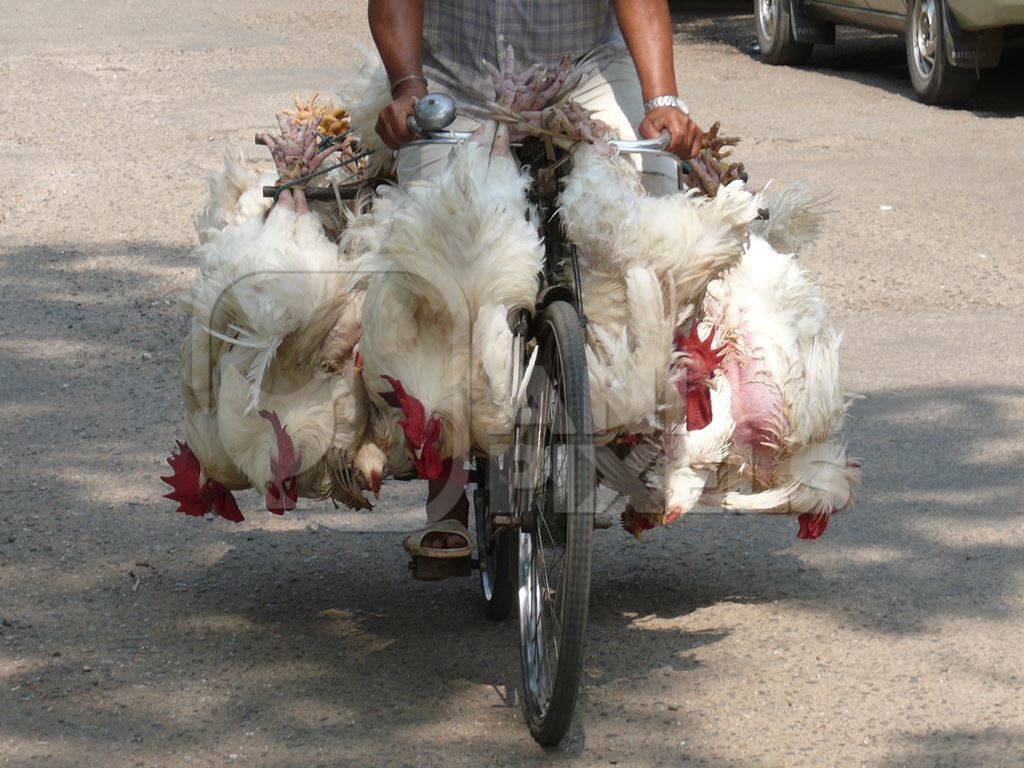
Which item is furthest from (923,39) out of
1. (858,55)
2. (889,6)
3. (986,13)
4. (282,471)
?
(282,471)

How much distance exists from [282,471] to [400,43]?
1.17m

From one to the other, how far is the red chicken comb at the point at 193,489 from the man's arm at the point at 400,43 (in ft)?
3.16

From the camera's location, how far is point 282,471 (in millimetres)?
3672

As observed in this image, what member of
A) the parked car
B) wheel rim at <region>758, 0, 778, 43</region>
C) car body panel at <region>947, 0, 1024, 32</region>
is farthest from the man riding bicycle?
wheel rim at <region>758, 0, 778, 43</region>

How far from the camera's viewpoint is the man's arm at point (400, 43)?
3926 millimetres

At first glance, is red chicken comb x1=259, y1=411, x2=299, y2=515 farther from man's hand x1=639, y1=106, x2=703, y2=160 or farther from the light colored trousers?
man's hand x1=639, y1=106, x2=703, y2=160

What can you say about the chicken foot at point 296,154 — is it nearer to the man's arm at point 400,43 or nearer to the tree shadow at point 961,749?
the man's arm at point 400,43

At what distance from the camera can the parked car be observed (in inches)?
420

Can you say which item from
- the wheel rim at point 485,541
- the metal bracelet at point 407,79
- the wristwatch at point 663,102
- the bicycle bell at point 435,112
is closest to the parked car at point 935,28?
the wristwatch at point 663,102

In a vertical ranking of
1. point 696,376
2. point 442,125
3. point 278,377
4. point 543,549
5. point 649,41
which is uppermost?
point 649,41

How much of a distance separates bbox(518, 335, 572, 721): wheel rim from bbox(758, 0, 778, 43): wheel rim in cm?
1094

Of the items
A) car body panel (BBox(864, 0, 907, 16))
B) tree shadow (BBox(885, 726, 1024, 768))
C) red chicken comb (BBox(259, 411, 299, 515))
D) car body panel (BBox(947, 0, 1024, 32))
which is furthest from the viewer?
car body panel (BBox(864, 0, 907, 16))

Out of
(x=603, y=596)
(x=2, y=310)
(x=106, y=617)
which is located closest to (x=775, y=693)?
(x=603, y=596)

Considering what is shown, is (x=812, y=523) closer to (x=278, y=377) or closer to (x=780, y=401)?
(x=780, y=401)
